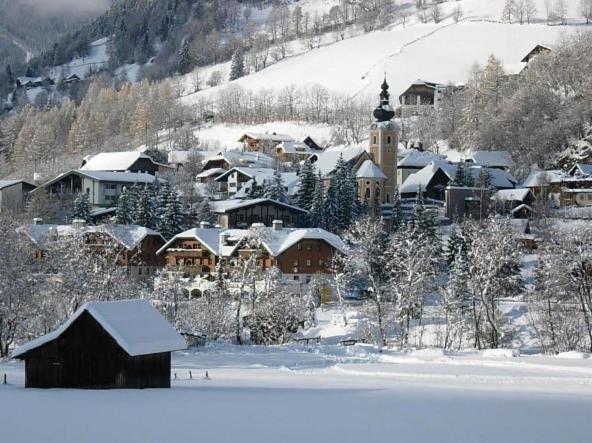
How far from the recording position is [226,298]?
50406 millimetres

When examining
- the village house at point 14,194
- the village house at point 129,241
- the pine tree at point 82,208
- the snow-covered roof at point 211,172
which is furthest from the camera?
the snow-covered roof at point 211,172

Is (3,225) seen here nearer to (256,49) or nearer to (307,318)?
(307,318)

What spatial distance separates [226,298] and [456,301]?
12054 mm

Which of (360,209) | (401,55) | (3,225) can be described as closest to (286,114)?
(401,55)

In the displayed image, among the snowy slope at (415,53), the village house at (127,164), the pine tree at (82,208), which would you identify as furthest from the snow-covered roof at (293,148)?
the pine tree at (82,208)

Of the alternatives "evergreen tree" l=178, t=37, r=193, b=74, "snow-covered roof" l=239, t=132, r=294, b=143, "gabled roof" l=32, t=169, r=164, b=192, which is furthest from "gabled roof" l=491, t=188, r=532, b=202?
"evergreen tree" l=178, t=37, r=193, b=74

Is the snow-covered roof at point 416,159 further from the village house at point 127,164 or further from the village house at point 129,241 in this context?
the village house at point 129,241

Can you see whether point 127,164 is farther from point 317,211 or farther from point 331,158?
point 317,211

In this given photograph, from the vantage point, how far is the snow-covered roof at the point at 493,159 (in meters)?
88.2

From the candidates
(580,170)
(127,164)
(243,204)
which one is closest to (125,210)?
(243,204)

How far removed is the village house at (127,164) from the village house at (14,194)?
8222 millimetres

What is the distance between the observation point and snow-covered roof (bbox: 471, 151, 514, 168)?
88.2m

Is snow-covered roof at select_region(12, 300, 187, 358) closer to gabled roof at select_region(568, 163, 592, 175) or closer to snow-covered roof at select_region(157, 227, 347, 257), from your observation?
snow-covered roof at select_region(157, 227, 347, 257)

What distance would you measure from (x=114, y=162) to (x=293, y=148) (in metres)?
19.8
